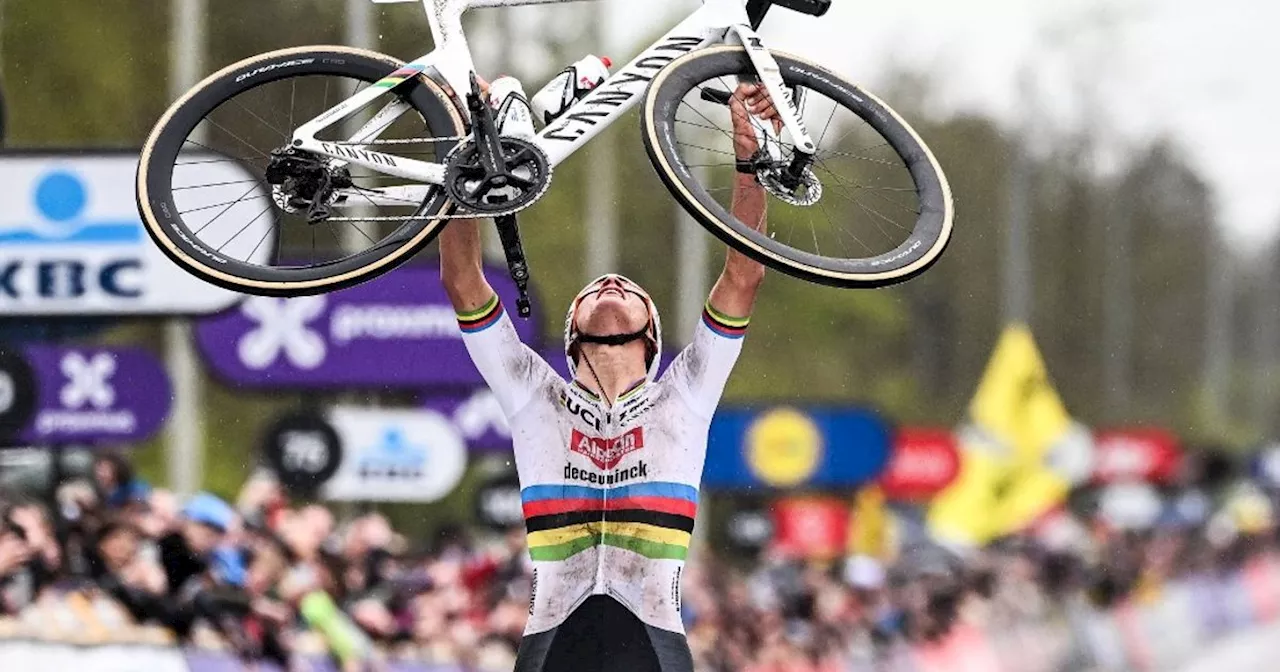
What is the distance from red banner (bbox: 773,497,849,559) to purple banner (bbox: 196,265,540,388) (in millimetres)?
6027

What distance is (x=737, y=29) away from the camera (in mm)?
6168

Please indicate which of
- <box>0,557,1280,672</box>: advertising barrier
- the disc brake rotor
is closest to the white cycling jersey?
the disc brake rotor

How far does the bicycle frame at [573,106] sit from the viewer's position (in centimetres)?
599

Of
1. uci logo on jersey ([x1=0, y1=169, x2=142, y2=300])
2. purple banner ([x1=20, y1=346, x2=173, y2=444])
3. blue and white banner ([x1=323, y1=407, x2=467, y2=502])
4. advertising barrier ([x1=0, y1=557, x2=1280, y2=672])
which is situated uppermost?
uci logo on jersey ([x1=0, y1=169, x2=142, y2=300])

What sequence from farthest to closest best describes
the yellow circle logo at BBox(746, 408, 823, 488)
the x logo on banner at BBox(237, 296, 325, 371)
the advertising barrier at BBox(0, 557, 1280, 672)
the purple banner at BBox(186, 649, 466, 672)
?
the yellow circle logo at BBox(746, 408, 823, 488), the x logo on banner at BBox(237, 296, 325, 371), the purple banner at BBox(186, 649, 466, 672), the advertising barrier at BBox(0, 557, 1280, 672)

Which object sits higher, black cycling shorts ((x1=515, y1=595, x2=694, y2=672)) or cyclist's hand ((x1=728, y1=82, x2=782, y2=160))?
cyclist's hand ((x1=728, y1=82, x2=782, y2=160))

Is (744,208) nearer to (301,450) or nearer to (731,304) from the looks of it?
(731,304)

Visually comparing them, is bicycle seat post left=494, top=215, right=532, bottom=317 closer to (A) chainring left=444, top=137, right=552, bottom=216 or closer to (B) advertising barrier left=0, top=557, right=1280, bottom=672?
(A) chainring left=444, top=137, right=552, bottom=216

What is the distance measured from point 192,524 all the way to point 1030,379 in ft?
39.9

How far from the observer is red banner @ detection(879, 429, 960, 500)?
21.6 metres

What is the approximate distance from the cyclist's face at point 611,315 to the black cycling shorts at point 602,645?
30.1 inches

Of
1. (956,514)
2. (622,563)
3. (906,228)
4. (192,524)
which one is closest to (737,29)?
(906,228)

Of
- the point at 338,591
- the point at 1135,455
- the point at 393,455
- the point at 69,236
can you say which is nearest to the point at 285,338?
the point at 393,455

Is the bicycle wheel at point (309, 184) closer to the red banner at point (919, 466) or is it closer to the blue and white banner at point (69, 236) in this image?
the blue and white banner at point (69, 236)
